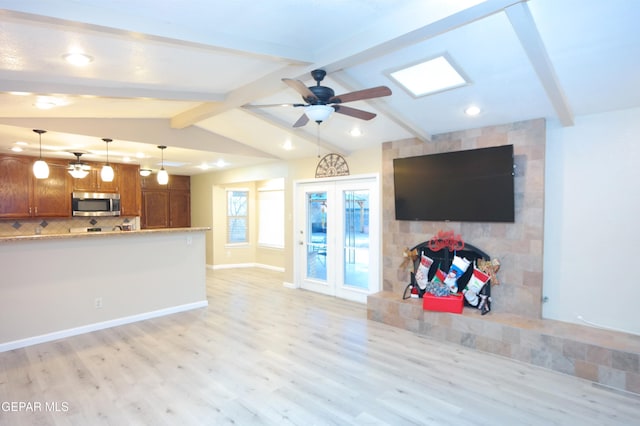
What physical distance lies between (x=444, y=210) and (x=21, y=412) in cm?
444

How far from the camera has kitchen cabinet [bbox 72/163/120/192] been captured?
21.3 feet

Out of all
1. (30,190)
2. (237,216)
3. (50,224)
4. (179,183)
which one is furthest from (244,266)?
(30,190)

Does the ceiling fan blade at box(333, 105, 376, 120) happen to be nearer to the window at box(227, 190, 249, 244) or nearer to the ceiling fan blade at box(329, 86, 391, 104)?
the ceiling fan blade at box(329, 86, 391, 104)

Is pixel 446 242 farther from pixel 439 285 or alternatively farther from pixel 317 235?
pixel 317 235

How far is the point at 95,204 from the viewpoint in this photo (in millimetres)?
6605

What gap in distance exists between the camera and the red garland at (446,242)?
4.33 meters

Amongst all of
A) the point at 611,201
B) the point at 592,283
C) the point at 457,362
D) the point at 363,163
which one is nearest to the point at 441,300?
the point at 457,362

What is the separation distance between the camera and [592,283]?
361 centimetres

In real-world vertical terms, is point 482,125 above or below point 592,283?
above

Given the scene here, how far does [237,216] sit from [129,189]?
2.54 metres

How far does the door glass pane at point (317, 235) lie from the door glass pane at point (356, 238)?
48cm

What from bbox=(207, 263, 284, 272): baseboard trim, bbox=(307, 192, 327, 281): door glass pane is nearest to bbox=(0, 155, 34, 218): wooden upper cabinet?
bbox=(207, 263, 284, 272): baseboard trim

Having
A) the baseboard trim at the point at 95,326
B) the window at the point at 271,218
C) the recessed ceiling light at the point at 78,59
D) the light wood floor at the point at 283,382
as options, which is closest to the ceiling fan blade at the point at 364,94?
the recessed ceiling light at the point at 78,59

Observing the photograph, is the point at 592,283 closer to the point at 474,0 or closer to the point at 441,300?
the point at 441,300
